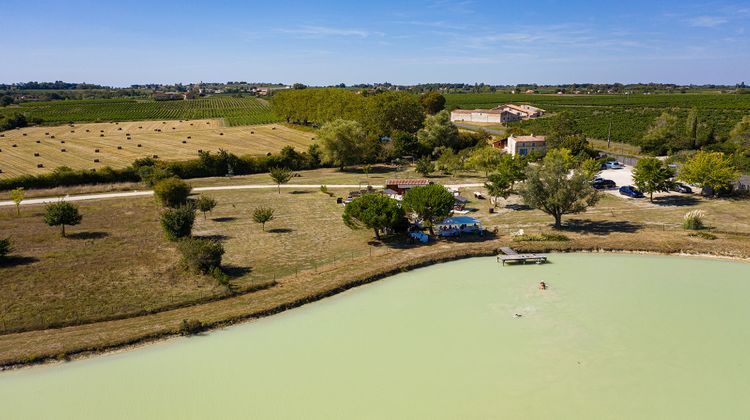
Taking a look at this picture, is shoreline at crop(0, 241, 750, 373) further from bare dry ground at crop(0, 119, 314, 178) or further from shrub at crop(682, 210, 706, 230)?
bare dry ground at crop(0, 119, 314, 178)

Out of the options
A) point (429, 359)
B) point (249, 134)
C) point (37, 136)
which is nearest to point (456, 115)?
point (249, 134)

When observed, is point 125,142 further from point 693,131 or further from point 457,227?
point 693,131

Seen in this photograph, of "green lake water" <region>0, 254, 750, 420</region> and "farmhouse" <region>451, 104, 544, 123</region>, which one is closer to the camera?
"green lake water" <region>0, 254, 750, 420</region>

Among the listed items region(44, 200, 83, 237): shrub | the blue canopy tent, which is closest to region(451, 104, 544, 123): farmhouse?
the blue canopy tent

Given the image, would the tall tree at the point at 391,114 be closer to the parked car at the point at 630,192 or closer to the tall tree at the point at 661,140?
the tall tree at the point at 661,140

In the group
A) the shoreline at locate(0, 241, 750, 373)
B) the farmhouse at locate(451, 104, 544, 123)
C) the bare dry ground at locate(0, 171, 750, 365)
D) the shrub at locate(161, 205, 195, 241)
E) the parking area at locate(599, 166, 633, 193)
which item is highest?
the farmhouse at locate(451, 104, 544, 123)

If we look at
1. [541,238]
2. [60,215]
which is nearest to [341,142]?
[541,238]

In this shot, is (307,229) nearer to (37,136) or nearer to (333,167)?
(333,167)

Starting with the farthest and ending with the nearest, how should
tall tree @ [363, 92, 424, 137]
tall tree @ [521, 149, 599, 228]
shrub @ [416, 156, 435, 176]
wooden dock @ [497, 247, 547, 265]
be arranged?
tall tree @ [363, 92, 424, 137] < shrub @ [416, 156, 435, 176] < tall tree @ [521, 149, 599, 228] < wooden dock @ [497, 247, 547, 265]
